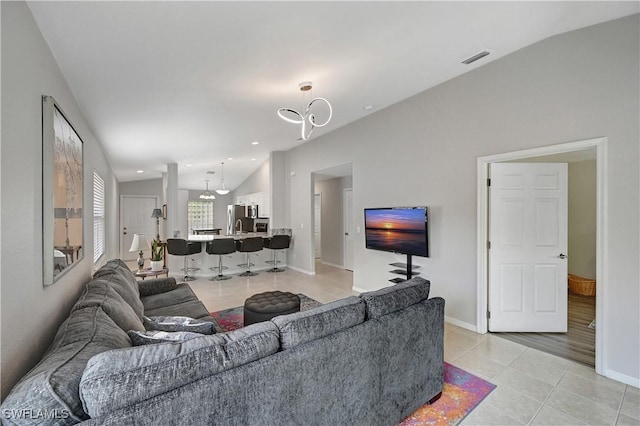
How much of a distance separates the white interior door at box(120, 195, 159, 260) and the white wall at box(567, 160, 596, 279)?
11.0 meters

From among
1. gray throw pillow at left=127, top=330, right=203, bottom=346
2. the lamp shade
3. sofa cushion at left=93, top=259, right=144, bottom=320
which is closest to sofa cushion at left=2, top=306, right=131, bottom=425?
gray throw pillow at left=127, top=330, right=203, bottom=346

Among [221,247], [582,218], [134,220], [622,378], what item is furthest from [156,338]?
[134,220]

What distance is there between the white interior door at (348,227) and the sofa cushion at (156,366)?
590 centimetres

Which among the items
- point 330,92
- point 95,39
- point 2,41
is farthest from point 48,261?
point 330,92

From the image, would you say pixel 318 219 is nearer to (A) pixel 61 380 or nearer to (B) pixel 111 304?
(B) pixel 111 304

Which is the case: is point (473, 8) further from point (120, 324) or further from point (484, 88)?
point (120, 324)

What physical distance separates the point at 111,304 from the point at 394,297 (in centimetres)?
198

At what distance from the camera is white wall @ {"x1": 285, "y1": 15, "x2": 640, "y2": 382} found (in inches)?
97.5

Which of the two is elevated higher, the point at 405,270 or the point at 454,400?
the point at 405,270

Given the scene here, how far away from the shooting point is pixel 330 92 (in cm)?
377

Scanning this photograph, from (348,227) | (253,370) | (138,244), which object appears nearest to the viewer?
(253,370)

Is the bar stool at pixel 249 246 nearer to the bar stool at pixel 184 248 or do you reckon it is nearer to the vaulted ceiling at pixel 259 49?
the bar stool at pixel 184 248

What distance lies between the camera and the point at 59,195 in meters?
1.96

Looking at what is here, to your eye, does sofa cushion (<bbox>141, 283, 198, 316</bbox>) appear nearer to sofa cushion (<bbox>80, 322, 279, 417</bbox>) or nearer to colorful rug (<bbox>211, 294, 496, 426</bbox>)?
colorful rug (<bbox>211, 294, 496, 426</bbox>)
